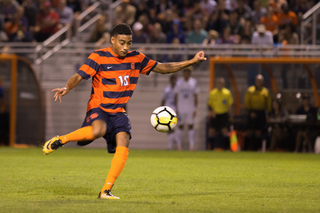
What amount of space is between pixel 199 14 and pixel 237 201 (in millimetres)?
12735

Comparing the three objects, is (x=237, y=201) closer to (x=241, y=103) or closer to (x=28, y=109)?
(x=241, y=103)

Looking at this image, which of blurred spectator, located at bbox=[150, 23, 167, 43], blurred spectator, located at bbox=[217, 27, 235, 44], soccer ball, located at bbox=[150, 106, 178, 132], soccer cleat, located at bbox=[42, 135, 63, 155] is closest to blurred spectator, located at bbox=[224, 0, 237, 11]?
blurred spectator, located at bbox=[217, 27, 235, 44]

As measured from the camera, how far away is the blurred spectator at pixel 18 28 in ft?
56.5

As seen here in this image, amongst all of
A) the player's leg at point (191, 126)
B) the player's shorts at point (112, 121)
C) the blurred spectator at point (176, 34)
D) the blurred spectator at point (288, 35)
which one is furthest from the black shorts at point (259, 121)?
the player's shorts at point (112, 121)

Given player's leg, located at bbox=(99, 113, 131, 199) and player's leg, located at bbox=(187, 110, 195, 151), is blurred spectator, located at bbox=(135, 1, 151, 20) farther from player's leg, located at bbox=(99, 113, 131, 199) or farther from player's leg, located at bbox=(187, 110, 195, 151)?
player's leg, located at bbox=(99, 113, 131, 199)

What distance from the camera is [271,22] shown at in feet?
54.6

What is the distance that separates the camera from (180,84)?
15.1 m

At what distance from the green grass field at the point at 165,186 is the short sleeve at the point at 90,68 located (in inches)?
54.2

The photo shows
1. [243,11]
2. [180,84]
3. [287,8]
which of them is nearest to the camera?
[180,84]

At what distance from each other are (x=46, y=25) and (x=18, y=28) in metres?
0.95

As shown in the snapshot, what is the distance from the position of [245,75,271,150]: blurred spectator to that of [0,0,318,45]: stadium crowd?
6.03 ft

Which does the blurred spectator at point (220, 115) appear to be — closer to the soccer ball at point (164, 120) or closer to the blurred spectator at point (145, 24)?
the blurred spectator at point (145, 24)

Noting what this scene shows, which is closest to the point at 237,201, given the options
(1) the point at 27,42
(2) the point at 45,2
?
(1) the point at 27,42

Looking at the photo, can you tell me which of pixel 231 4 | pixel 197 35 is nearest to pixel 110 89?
pixel 197 35
